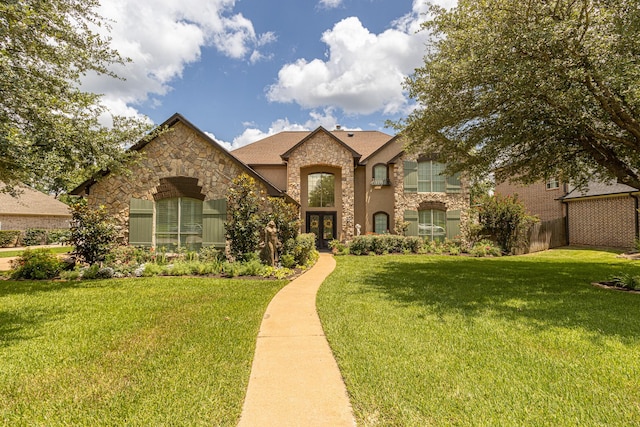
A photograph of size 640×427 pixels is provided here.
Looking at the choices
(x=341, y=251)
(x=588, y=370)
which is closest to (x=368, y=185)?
(x=341, y=251)

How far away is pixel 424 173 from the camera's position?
1823 cm

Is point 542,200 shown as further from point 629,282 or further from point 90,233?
point 90,233

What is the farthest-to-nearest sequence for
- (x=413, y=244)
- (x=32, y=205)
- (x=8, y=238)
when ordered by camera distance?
(x=32, y=205), (x=8, y=238), (x=413, y=244)

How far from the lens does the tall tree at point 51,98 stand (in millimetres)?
6504

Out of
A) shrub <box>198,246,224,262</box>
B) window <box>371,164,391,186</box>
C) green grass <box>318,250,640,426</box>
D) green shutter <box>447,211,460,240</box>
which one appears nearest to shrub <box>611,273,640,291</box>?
green grass <box>318,250,640,426</box>

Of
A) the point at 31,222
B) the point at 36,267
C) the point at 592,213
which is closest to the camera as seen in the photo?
the point at 36,267

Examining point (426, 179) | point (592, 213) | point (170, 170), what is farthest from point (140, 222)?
point (592, 213)

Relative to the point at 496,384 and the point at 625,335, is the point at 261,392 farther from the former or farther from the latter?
the point at 625,335

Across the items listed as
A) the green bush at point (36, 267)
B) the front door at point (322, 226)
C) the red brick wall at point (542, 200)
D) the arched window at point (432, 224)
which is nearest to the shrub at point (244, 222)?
the green bush at point (36, 267)

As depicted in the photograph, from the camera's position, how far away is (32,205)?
26391 mm

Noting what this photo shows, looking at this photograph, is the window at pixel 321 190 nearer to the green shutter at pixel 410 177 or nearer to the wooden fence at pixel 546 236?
the green shutter at pixel 410 177

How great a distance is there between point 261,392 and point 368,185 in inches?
651

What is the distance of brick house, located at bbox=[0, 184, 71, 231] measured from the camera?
24.3 metres

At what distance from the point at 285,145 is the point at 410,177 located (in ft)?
29.2
